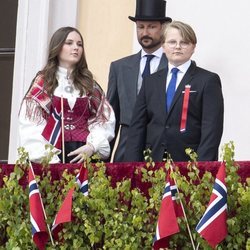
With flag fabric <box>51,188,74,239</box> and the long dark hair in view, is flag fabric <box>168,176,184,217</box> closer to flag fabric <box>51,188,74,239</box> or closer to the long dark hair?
flag fabric <box>51,188,74,239</box>

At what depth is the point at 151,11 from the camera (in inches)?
448

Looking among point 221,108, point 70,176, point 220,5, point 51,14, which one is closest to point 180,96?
point 221,108

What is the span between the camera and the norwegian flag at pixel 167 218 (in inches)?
354

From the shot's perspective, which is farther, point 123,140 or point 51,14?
point 51,14

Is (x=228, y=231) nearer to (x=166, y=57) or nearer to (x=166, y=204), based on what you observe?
(x=166, y=204)

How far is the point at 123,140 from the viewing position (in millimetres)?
11109

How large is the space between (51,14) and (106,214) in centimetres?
440

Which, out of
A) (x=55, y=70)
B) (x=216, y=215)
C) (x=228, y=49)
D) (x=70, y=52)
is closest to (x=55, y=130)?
(x=55, y=70)

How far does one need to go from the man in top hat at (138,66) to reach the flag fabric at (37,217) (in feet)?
5.38

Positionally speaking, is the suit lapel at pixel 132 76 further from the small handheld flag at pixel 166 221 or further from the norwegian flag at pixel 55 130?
the small handheld flag at pixel 166 221

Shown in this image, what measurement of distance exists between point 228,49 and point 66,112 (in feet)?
7.05

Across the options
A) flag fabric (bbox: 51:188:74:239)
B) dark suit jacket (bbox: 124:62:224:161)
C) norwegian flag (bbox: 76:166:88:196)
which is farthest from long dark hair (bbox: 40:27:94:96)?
flag fabric (bbox: 51:188:74:239)

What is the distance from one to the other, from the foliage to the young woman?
0.72 m

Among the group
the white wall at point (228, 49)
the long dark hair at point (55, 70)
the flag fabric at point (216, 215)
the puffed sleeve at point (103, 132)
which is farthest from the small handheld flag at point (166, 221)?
the white wall at point (228, 49)
